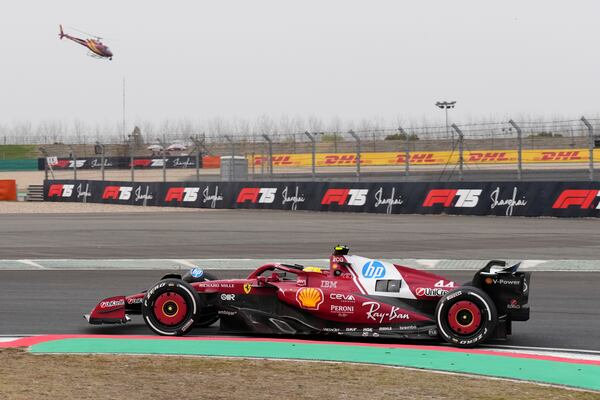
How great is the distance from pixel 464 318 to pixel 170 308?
3214 mm

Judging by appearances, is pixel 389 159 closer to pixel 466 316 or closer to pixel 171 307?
pixel 171 307

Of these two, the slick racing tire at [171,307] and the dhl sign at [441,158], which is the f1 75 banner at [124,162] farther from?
the slick racing tire at [171,307]

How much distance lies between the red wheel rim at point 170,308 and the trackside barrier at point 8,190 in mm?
36229

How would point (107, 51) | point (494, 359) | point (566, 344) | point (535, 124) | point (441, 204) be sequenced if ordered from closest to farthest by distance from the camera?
point (494, 359), point (566, 344), point (441, 204), point (535, 124), point (107, 51)

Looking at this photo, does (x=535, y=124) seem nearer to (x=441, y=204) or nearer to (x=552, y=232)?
(x=441, y=204)

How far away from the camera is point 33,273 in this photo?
16938mm

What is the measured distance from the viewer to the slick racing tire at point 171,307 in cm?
1051

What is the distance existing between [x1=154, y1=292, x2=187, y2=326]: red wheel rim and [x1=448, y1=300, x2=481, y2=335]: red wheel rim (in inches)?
115

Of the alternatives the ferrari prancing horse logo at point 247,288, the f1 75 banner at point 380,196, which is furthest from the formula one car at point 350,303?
the f1 75 banner at point 380,196

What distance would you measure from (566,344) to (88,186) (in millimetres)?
34573

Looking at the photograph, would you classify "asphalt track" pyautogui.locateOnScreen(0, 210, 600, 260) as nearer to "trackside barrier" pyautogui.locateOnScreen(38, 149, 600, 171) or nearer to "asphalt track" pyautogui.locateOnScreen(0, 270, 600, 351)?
"asphalt track" pyautogui.locateOnScreen(0, 270, 600, 351)

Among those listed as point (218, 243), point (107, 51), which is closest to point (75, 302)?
point (218, 243)

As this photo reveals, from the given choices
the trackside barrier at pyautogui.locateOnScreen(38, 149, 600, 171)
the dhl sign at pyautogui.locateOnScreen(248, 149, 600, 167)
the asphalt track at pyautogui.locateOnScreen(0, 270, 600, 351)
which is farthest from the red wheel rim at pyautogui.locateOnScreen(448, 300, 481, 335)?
the dhl sign at pyautogui.locateOnScreen(248, 149, 600, 167)

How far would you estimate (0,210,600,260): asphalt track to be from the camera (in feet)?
66.7
